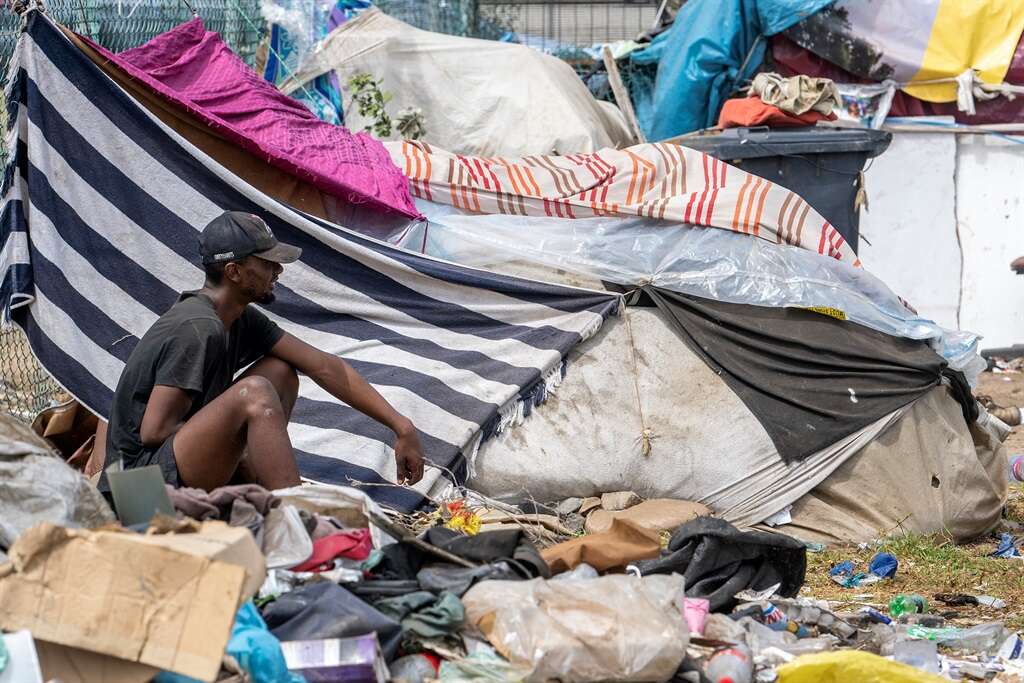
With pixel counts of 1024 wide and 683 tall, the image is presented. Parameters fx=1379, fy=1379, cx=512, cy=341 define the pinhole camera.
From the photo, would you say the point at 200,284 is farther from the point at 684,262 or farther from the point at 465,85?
the point at 465,85

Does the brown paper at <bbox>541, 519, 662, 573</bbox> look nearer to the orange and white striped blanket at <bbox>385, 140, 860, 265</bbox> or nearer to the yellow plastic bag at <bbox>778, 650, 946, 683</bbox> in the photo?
the yellow plastic bag at <bbox>778, 650, 946, 683</bbox>

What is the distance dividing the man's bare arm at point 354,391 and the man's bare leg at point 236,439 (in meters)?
0.53

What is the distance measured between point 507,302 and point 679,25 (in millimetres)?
5036

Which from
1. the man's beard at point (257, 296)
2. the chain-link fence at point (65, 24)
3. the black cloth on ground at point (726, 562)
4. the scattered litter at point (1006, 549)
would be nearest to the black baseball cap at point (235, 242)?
the man's beard at point (257, 296)

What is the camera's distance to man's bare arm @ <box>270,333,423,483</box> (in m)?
4.81

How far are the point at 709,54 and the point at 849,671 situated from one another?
6795 millimetres

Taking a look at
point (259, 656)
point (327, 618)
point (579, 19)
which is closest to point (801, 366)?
point (327, 618)

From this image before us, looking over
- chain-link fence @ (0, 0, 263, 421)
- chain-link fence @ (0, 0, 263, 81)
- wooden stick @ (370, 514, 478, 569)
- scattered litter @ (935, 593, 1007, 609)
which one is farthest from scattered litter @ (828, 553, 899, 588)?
chain-link fence @ (0, 0, 263, 81)

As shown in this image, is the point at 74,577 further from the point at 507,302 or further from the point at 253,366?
the point at 507,302

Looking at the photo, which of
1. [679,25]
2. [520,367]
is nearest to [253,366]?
[520,367]

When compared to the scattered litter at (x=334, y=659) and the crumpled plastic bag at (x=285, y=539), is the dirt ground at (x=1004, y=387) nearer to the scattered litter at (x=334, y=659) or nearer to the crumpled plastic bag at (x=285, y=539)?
the crumpled plastic bag at (x=285, y=539)

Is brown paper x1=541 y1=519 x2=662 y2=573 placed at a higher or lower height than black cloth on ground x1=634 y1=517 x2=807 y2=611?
higher

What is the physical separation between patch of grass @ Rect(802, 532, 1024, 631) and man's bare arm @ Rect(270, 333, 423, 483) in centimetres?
146

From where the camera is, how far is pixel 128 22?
21.9ft
